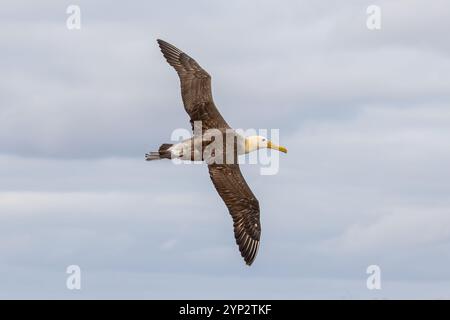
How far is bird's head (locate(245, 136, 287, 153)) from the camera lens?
135 ft

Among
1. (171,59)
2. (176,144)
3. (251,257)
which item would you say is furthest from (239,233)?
(171,59)

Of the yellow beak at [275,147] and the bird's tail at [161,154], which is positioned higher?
the yellow beak at [275,147]

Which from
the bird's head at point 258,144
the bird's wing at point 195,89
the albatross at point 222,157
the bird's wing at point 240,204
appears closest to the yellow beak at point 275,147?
the bird's head at point 258,144

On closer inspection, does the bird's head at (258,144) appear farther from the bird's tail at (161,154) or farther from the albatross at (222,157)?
the bird's tail at (161,154)

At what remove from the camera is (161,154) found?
39.3m

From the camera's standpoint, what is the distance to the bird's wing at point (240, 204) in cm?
3912

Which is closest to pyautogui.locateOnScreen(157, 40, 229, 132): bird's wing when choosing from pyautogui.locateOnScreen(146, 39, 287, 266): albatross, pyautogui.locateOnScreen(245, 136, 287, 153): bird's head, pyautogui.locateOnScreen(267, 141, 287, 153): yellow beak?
pyautogui.locateOnScreen(146, 39, 287, 266): albatross

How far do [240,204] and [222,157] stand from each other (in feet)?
5.16

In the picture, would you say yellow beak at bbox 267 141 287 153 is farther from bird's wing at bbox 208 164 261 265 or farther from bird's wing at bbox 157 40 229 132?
bird's wing at bbox 208 164 261 265

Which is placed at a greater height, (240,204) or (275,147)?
(275,147)

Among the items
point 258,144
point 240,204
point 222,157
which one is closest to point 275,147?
point 258,144

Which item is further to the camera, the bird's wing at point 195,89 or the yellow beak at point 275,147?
the yellow beak at point 275,147

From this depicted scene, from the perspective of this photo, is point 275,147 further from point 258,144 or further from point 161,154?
point 161,154

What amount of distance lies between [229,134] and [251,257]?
3885 millimetres
